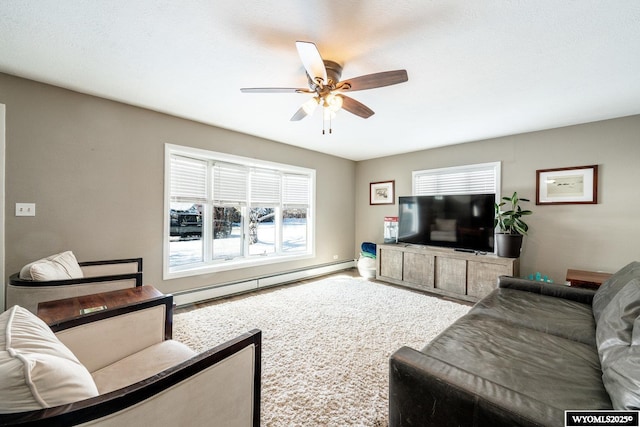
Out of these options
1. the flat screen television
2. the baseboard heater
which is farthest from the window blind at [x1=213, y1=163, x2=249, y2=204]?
the flat screen television

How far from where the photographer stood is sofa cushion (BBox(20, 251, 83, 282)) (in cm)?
181

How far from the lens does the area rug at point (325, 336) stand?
1638 mm

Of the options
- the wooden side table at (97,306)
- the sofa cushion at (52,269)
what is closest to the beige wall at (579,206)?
the wooden side table at (97,306)

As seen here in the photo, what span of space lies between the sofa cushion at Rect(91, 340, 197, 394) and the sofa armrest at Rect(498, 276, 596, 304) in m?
2.78

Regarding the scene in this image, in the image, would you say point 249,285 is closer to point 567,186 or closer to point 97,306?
point 97,306

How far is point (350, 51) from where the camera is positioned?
1.88 meters

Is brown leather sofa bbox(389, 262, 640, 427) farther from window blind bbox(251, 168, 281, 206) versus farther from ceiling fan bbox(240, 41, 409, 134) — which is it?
window blind bbox(251, 168, 281, 206)

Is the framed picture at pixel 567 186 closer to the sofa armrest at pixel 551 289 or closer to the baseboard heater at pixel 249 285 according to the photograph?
the sofa armrest at pixel 551 289

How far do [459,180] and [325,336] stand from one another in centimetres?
344

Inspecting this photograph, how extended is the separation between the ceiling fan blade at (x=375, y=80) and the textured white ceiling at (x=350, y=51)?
24 cm

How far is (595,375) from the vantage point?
1.21 meters

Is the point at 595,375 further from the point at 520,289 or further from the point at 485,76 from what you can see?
the point at 485,76

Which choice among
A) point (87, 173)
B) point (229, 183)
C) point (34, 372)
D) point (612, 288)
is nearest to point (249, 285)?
point (229, 183)

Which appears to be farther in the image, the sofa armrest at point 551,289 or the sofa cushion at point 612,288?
the sofa armrest at point 551,289
